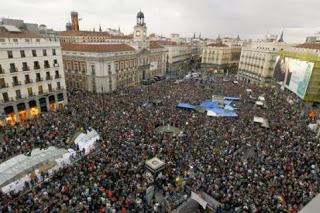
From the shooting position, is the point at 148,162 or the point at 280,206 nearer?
the point at 280,206

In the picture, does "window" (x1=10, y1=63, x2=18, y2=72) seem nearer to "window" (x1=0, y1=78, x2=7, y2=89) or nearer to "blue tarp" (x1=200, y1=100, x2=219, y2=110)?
"window" (x1=0, y1=78, x2=7, y2=89)

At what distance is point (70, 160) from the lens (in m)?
20.0

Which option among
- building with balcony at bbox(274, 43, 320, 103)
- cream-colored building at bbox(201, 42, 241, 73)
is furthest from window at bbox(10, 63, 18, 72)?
cream-colored building at bbox(201, 42, 241, 73)

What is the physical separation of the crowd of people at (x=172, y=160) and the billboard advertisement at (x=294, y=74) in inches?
392

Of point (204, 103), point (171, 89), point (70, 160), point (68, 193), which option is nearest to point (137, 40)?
point (171, 89)

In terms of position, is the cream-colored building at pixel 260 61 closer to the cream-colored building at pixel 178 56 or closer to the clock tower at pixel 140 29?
the cream-colored building at pixel 178 56

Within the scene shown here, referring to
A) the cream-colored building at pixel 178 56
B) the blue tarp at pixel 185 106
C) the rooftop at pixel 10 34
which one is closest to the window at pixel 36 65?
the rooftop at pixel 10 34

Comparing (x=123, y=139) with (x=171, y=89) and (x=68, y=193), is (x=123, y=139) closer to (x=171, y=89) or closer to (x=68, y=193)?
(x=68, y=193)

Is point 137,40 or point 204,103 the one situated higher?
point 137,40

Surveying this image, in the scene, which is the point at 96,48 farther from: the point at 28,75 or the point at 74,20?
the point at 74,20

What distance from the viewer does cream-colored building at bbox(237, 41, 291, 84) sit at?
61.8m

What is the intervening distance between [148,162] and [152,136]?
6147 mm

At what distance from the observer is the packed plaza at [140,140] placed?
15.8 metres

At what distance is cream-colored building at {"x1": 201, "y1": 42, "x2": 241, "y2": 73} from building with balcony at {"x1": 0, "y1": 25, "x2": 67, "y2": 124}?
63750 mm
